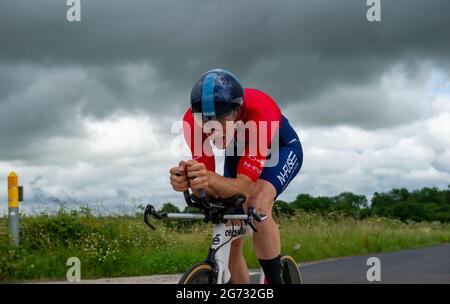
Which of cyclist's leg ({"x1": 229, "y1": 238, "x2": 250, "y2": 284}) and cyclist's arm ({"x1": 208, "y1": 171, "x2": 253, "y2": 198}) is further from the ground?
cyclist's arm ({"x1": 208, "y1": 171, "x2": 253, "y2": 198})

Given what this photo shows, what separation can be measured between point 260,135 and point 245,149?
0.15 m

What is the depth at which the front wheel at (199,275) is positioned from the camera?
376cm

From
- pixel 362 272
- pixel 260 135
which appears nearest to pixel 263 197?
pixel 260 135

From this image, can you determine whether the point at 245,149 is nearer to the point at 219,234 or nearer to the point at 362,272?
the point at 219,234

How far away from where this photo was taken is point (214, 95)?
382 cm

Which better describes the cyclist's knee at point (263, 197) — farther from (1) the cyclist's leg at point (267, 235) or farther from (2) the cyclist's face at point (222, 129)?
(2) the cyclist's face at point (222, 129)

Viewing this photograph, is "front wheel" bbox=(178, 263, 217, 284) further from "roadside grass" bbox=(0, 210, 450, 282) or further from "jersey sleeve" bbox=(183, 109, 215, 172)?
"roadside grass" bbox=(0, 210, 450, 282)

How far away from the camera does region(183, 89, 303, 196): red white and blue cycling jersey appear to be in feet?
13.6

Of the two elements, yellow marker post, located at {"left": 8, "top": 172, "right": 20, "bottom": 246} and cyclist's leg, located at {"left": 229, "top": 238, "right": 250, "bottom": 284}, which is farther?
yellow marker post, located at {"left": 8, "top": 172, "right": 20, "bottom": 246}

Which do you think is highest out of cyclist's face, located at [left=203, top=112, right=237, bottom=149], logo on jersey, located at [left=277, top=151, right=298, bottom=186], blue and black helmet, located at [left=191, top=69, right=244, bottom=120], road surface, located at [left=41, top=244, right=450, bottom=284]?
blue and black helmet, located at [left=191, top=69, right=244, bottom=120]

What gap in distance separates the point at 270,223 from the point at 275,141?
669 mm

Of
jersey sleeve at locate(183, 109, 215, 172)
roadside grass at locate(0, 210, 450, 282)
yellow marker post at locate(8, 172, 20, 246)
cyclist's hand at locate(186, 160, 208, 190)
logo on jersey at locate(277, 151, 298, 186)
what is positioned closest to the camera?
cyclist's hand at locate(186, 160, 208, 190)

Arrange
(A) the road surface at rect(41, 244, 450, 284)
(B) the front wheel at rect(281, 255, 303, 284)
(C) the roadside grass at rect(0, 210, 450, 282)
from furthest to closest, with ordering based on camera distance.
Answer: (C) the roadside grass at rect(0, 210, 450, 282) → (A) the road surface at rect(41, 244, 450, 284) → (B) the front wheel at rect(281, 255, 303, 284)

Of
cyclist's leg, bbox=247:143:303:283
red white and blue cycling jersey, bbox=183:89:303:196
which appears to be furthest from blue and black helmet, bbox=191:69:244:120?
cyclist's leg, bbox=247:143:303:283
